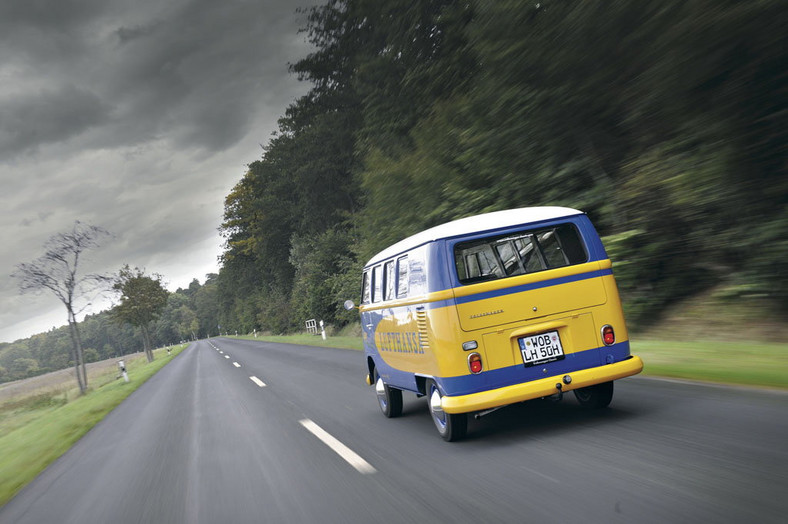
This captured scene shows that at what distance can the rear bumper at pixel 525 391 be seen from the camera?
4781mm

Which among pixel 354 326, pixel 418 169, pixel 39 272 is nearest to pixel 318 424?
pixel 418 169

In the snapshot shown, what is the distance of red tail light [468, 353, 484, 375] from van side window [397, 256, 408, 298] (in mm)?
1162

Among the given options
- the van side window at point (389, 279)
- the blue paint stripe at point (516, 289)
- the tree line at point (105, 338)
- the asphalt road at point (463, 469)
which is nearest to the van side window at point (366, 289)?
the van side window at point (389, 279)

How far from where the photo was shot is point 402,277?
592 cm

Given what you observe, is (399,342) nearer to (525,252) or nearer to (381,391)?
(381,391)

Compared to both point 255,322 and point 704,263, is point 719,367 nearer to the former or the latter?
point 704,263

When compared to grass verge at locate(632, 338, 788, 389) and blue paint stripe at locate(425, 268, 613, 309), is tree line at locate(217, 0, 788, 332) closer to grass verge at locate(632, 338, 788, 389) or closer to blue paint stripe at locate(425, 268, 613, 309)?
grass verge at locate(632, 338, 788, 389)

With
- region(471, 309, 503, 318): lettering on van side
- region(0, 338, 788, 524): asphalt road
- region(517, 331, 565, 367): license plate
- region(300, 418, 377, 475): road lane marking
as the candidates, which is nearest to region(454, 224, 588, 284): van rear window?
region(471, 309, 503, 318): lettering on van side

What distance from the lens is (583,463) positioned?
4109 mm

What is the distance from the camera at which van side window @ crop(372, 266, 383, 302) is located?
272 inches

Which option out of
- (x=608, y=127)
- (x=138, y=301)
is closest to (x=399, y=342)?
(x=608, y=127)

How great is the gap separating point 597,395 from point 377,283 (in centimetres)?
284

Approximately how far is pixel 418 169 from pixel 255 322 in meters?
57.6

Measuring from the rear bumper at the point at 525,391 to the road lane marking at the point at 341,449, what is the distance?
86 centimetres
